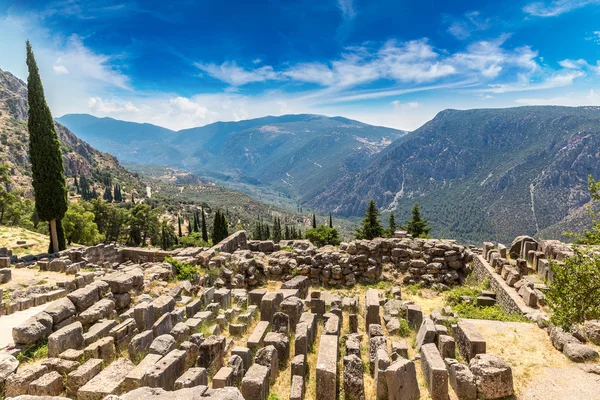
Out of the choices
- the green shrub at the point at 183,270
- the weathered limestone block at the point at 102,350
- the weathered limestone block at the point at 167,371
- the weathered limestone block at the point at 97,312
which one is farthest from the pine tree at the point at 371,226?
the weathered limestone block at the point at 167,371

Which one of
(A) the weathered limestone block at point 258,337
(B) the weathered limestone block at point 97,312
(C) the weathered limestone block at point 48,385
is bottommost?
(A) the weathered limestone block at point 258,337

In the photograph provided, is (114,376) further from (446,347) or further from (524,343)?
(524,343)

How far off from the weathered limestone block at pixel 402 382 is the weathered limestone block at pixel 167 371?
15.5ft

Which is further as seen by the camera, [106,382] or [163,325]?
[163,325]

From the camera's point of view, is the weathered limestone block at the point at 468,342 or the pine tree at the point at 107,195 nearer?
the weathered limestone block at the point at 468,342

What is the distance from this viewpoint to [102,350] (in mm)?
8562

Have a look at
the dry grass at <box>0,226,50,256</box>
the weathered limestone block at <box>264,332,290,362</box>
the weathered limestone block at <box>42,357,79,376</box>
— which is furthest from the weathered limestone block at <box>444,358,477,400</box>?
the dry grass at <box>0,226,50,256</box>

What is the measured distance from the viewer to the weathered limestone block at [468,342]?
865cm

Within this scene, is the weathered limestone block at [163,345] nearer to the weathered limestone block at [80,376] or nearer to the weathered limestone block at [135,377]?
the weathered limestone block at [135,377]

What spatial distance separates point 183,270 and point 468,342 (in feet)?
40.9

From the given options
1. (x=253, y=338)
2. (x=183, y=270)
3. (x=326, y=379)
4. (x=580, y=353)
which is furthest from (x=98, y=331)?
(x=580, y=353)

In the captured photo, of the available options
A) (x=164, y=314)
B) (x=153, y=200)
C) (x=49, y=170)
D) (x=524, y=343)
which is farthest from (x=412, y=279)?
(x=153, y=200)

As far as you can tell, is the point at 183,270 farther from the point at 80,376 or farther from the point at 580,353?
the point at 580,353

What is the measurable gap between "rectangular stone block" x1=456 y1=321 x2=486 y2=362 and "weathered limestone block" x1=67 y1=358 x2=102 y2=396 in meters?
9.16
